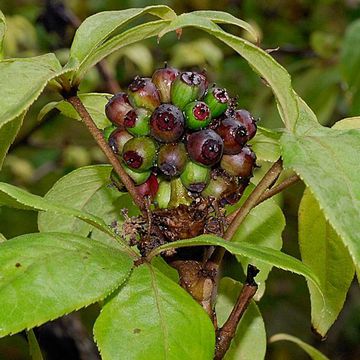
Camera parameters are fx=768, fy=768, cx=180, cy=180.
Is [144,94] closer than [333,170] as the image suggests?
No

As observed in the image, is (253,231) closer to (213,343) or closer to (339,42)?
(213,343)

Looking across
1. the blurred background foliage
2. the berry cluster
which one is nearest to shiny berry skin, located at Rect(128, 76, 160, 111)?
the berry cluster

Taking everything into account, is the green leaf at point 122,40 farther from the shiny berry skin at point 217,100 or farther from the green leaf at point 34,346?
the green leaf at point 34,346

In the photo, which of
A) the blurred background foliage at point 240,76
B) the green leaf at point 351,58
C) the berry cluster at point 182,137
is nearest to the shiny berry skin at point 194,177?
the berry cluster at point 182,137

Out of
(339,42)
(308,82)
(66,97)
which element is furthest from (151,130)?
(339,42)

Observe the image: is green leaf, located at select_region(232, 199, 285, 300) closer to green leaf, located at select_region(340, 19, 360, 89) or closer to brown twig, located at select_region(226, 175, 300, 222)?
brown twig, located at select_region(226, 175, 300, 222)

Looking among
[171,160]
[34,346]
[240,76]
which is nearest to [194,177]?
[171,160]

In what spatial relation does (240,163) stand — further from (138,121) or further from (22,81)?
(22,81)
